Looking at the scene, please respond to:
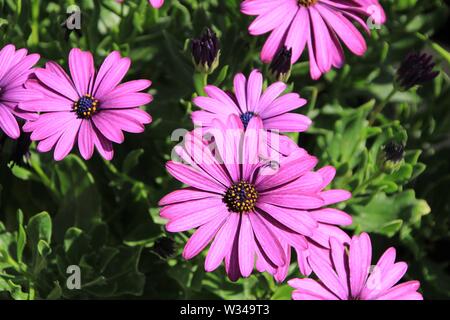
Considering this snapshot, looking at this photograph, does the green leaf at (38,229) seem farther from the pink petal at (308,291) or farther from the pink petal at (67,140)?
the pink petal at (308,291)

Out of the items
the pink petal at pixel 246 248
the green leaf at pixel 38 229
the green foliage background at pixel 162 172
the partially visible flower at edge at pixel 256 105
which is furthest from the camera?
the green foliage background at pixel 162 172

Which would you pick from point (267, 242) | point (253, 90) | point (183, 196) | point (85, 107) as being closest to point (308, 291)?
point (267, 242)

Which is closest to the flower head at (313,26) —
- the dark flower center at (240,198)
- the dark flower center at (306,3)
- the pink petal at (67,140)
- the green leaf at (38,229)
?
the dark flower center at (306,3)

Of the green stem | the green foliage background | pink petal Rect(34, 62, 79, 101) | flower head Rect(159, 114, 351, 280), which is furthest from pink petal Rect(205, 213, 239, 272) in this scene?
the green stem

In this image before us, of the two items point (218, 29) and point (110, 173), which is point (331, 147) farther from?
point (110, 173)

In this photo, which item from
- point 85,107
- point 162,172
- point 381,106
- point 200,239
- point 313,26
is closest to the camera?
point 200,239

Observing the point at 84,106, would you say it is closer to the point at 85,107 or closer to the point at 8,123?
the point at 85,107
